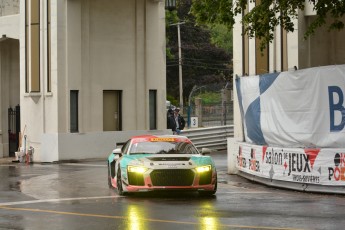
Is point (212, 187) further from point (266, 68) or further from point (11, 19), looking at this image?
point (11, 19)

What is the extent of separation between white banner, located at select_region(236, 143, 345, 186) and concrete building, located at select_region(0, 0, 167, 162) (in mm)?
13551

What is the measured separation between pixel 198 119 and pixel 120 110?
12384 millimetres

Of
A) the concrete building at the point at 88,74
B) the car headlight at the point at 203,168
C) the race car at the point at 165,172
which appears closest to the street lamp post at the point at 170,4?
the concrete building at the point at 88,74

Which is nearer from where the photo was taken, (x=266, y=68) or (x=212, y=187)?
(x=212, y=187)

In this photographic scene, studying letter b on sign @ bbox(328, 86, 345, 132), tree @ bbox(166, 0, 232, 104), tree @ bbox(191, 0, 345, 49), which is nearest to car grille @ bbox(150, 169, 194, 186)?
letter b on sign @ bbox(328, 86, 345, 132)

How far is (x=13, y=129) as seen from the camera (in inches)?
1618

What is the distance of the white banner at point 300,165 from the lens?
1912 centimetres

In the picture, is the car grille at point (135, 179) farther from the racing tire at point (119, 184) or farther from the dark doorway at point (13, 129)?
the dark doorway at point (13, 129)

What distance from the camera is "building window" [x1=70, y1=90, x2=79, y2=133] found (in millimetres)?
35375

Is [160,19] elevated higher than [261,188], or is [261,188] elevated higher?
[160,19]

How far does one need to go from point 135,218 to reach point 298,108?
7136mm

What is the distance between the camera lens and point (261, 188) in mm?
21578

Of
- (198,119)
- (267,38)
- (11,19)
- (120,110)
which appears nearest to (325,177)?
(267,38)

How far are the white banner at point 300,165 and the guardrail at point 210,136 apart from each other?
1655cm
